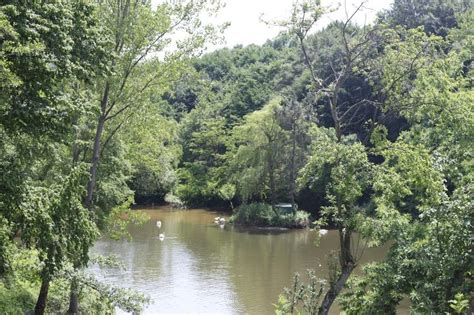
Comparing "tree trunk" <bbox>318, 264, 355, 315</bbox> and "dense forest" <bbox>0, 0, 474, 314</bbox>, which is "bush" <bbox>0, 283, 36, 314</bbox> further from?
"tree trunk" <bbox>318, 264, 355, 315</bbox>

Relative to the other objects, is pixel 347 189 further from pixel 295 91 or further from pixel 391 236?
pixel 295 91

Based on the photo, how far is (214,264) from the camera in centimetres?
2256

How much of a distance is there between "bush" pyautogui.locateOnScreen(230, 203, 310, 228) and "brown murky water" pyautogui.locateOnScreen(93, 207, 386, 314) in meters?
1.09

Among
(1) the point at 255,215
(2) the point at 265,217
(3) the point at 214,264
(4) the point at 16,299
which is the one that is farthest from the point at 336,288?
(1) the point at 255,215

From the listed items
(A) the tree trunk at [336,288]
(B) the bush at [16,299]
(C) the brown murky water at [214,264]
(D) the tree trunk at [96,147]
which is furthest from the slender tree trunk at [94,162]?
(C) the brown murky water at [214,264]

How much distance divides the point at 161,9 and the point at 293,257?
638 inches

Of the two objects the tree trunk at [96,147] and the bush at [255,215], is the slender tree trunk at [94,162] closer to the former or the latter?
the tree trunk at [96,147]

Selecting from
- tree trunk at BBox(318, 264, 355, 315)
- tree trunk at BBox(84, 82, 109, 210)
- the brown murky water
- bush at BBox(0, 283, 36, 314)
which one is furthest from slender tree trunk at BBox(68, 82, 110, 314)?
the brown murky water

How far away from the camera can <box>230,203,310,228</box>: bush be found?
33281 millimetres

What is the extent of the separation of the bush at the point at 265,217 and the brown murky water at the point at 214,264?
3.58ft

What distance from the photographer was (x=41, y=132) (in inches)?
255

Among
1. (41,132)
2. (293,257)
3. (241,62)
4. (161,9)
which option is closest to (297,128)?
(293,257)

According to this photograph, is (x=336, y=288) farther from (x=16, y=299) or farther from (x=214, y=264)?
(x=214, y=264)

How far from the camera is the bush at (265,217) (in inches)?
1310
